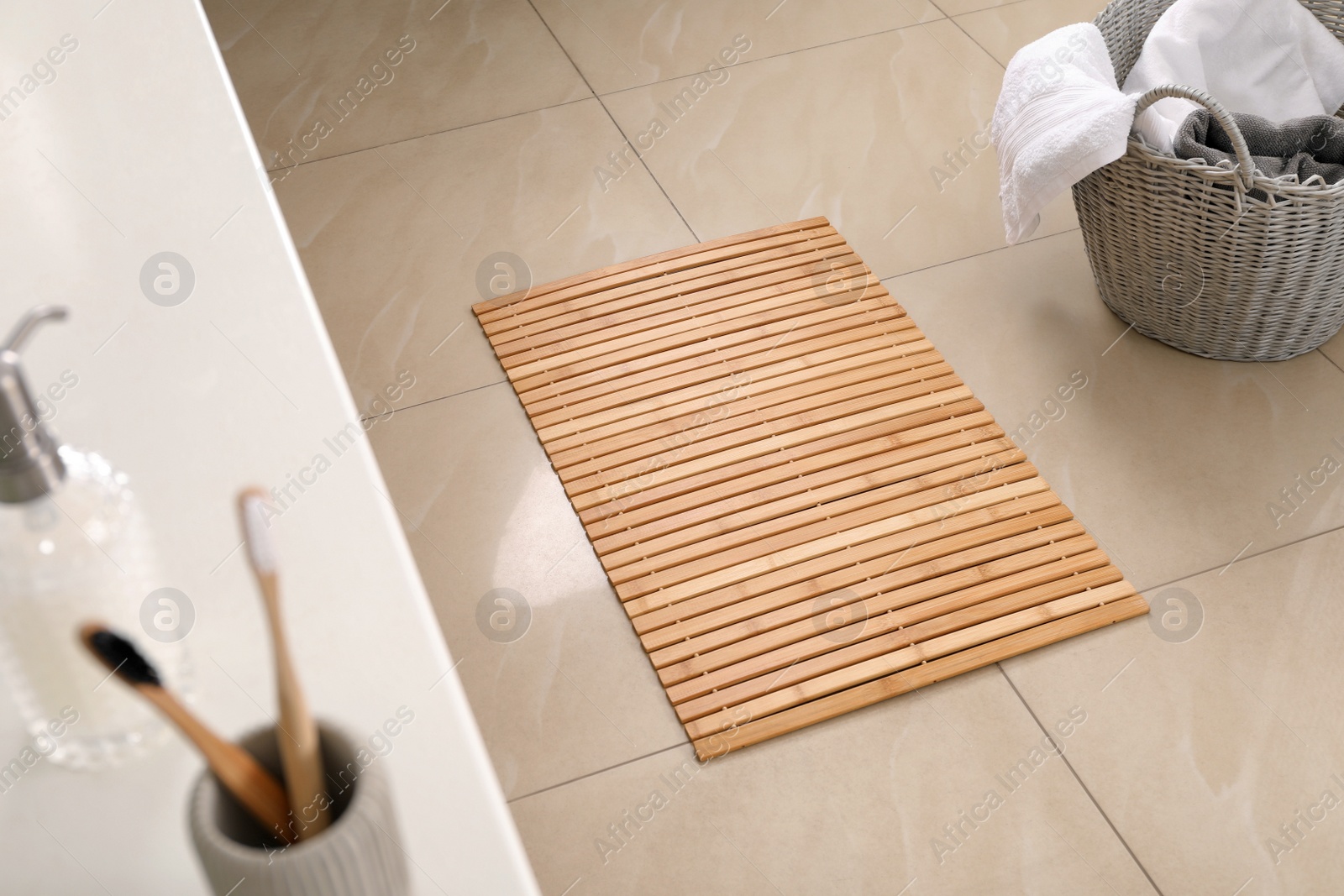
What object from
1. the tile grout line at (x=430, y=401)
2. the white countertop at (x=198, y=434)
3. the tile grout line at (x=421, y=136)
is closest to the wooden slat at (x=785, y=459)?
the tile grout line at (x=430, y=401)

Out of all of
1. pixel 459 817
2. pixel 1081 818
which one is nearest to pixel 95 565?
pixel 459 817

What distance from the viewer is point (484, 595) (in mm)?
1526

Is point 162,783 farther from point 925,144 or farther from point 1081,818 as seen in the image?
point 925,144

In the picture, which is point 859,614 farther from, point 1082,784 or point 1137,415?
point 1137,415

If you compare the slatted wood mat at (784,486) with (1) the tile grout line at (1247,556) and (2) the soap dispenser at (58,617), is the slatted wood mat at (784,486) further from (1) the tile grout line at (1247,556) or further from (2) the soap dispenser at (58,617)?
(2) the soap dispenser at (58,617)

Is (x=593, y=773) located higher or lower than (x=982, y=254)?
higher

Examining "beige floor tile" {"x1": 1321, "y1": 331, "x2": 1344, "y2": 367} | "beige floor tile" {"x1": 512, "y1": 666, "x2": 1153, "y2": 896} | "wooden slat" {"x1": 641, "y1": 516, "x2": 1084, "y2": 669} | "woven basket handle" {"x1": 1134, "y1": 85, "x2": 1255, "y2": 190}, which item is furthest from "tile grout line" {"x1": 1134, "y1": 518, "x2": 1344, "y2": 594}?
"woven basket handle" {"x1": 1134, "y1": 85, "x2": 1255, "y2": 190}

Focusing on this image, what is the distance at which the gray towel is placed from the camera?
163 cm

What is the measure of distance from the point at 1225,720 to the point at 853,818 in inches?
20.1

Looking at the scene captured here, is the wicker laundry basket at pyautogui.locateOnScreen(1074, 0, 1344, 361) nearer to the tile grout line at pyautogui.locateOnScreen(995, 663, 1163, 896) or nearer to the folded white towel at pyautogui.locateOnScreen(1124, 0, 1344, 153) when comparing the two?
the folded white towel at pyautogui.locateOnScreen(1124, 0, 1344, 153)

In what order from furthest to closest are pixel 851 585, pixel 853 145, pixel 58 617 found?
pixel 853 145 → pixel 851 585 → pixel 58 617

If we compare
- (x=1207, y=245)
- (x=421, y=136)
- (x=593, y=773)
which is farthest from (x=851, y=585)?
(x=421, y=136)

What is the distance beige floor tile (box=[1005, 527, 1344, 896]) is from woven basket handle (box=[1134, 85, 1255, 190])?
0.54 m

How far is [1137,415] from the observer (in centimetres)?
176
